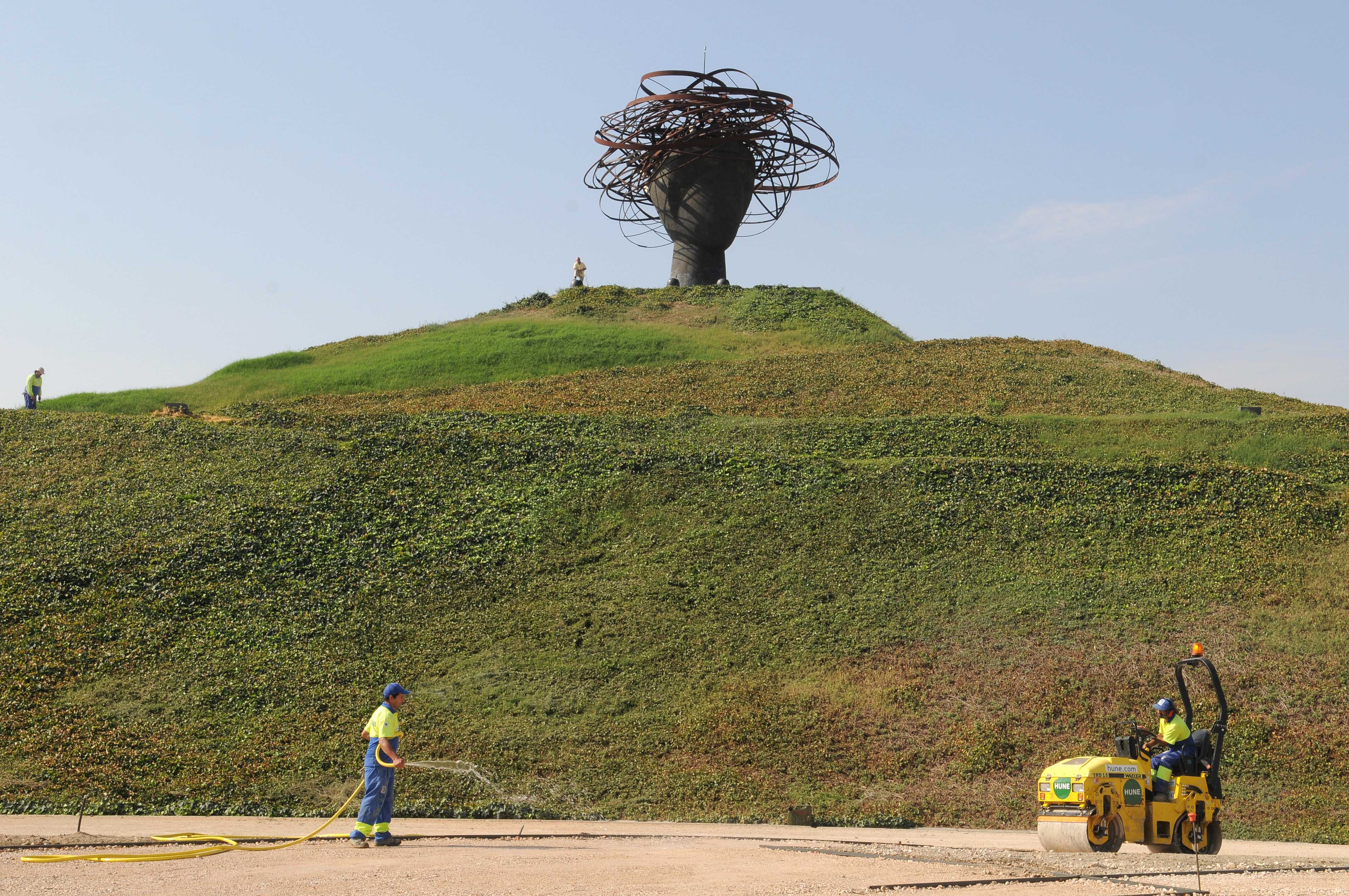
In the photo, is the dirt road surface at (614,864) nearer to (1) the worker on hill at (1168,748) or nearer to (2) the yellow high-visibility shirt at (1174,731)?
(1) the worker on hill at (1168,748)

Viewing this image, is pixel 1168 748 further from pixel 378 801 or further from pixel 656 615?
pixel 656 615

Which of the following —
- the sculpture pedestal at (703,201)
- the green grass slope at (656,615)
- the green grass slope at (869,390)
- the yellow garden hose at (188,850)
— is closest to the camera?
the yellow garden hose at (188,850)

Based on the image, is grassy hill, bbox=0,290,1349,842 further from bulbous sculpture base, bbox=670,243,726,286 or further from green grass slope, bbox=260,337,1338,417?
bulbous sculpture base, bbox=670,243,726,286

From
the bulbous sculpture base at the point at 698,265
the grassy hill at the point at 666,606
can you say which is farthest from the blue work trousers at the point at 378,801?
the bulbous sculpture base at the point at 698,265

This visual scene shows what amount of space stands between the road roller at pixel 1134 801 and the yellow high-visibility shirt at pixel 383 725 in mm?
6704

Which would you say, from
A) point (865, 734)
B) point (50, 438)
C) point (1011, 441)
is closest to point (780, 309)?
point (1011, 441)

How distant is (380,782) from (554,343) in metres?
38.5

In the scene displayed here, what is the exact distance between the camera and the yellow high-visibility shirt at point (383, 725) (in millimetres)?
12016

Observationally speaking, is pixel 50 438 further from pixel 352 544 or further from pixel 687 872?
pixel 687 872

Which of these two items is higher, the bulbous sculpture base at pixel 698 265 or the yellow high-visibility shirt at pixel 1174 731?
the bulbous sculpture base at pixel 698 265

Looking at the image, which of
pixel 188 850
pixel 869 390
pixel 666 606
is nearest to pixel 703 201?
pixel 869 390

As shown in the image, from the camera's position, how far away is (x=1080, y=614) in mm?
21250

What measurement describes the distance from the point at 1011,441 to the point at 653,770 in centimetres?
1857

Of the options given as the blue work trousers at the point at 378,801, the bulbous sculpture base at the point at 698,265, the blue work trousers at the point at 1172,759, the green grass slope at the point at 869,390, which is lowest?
the blue work trousers at the point at 378,801
